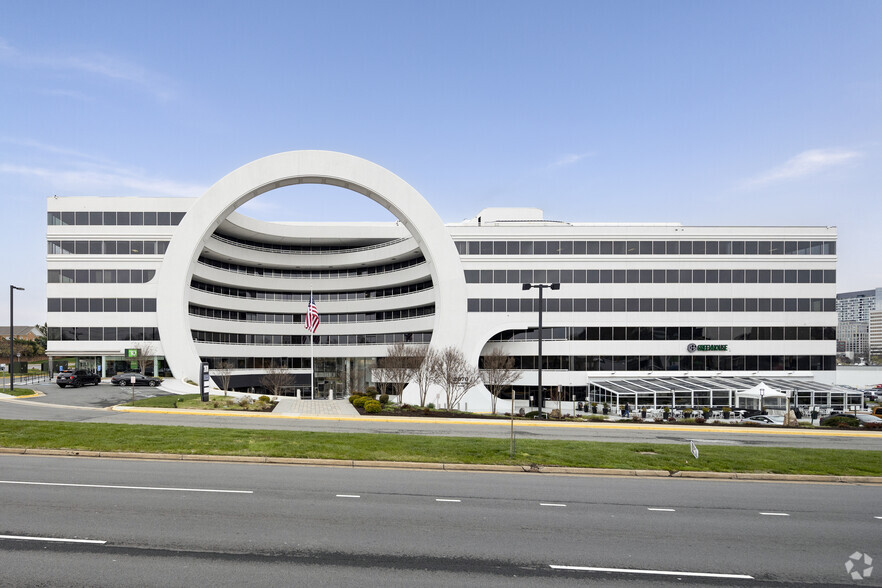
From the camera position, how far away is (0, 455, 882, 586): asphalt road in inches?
283

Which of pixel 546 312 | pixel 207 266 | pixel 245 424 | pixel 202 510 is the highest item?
pixel 207 266

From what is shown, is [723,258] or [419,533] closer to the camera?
[419,533]

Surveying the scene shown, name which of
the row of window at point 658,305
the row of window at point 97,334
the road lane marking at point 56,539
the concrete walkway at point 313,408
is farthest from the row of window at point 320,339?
the road lane marking at point 56,539

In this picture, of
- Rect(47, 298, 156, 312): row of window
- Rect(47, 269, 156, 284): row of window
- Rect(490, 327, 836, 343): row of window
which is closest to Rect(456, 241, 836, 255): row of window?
Rect(490, 327, 836, 343): row of window

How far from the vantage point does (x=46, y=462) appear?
13.8 meters

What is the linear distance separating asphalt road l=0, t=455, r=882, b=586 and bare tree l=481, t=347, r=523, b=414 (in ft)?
87.6

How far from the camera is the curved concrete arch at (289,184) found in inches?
1822

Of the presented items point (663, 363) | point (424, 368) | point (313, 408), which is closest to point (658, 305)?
point (663, 363)

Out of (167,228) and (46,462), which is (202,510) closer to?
(46,462)

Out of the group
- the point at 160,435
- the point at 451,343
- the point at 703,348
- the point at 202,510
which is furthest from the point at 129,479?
the point at 703,348

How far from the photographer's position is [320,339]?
5866 centimetres

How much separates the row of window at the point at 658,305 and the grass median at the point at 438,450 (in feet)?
101

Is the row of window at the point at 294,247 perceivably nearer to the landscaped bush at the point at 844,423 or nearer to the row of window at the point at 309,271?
the row of window at the point at 309,271

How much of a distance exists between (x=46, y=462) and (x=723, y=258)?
52.2 metres
